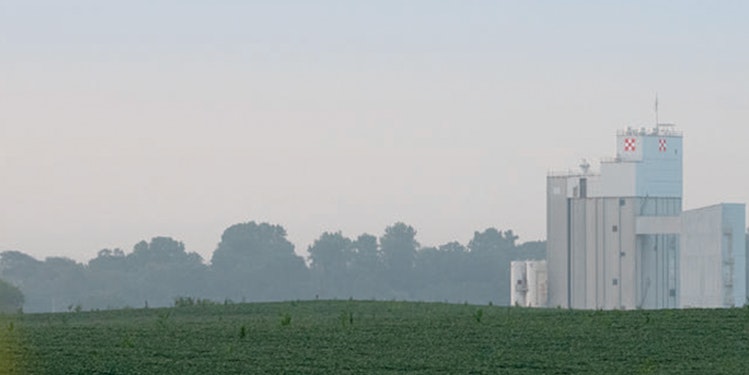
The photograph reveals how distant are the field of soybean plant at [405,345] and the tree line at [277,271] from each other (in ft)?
373

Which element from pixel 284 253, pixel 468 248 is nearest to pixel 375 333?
pixel 284 253

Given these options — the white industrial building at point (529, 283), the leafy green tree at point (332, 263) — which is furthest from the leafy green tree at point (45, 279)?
the white industrial building at point (529, 283)

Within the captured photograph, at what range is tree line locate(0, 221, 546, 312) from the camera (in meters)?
147

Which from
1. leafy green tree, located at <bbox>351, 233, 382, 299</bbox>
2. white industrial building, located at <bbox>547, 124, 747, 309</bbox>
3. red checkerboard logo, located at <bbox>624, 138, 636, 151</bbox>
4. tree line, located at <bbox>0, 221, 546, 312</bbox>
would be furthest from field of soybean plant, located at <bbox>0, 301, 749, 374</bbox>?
leafy green tree, located at <bbox>351, 233, 382, 299</bbox>

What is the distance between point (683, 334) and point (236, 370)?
8300 mm

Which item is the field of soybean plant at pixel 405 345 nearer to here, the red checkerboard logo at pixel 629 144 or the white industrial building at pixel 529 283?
the red checkerboard logo at pixel 629 144

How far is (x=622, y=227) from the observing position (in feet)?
307

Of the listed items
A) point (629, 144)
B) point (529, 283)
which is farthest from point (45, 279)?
point (629, 144)

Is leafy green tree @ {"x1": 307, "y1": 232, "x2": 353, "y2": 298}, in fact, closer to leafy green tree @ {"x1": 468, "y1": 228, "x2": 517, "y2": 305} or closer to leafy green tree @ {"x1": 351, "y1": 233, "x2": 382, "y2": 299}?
leafy green tree @ {"x1": 351, "y1": 233, "x2": 382, "y2": 299}

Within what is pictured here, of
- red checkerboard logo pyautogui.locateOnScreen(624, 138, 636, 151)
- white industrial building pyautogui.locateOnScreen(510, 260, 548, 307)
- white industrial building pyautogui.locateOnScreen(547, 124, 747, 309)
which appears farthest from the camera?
white industrial building pyautogui.locateOnScreen(510, 260, 548, 307)

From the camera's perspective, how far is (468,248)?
543ft

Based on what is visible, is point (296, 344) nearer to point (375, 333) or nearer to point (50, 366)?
point (375, 333)

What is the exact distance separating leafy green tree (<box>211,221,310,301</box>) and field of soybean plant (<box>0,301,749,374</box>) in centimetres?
11693

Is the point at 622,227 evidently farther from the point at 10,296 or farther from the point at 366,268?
the point at 366,268
